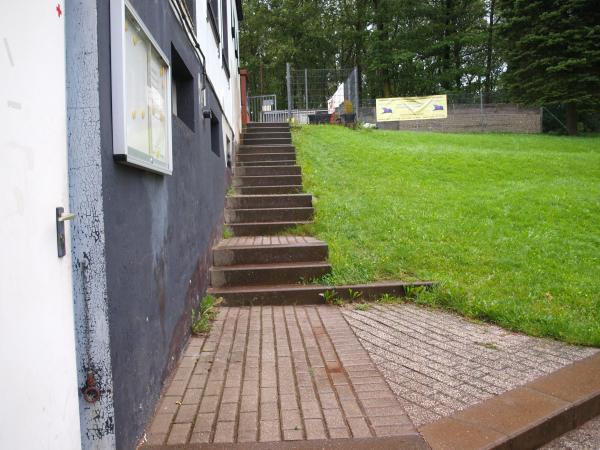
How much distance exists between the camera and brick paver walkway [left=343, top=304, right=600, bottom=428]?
288 centimetres

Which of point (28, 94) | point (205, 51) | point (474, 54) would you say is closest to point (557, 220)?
point (205, 51)

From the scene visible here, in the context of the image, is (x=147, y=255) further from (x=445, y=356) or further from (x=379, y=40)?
(x=379, y=40)

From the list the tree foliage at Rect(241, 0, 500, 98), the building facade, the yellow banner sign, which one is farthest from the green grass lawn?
the tree foliage at Rect(241, 0, 500, 98)

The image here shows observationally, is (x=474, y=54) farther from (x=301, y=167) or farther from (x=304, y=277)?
(x=304, y=277)

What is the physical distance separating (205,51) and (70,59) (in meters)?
3.88

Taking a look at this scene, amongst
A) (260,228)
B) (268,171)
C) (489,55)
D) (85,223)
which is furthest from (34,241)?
(489,55)

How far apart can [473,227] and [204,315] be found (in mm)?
4191

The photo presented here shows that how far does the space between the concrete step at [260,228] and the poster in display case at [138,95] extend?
3.77 metres

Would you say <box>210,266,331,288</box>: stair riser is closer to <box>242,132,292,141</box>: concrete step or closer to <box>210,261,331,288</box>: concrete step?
<box>210,261,331,288</box>: concrete step

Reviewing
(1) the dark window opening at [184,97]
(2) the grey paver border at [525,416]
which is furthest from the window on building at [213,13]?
(2) the grey paver border at [525,416]

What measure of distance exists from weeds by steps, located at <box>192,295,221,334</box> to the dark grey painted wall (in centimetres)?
13

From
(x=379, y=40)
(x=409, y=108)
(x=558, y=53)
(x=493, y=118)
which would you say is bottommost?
(x=493, y=118)

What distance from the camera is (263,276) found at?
17.1 ft

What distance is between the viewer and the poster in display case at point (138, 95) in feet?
6.79
